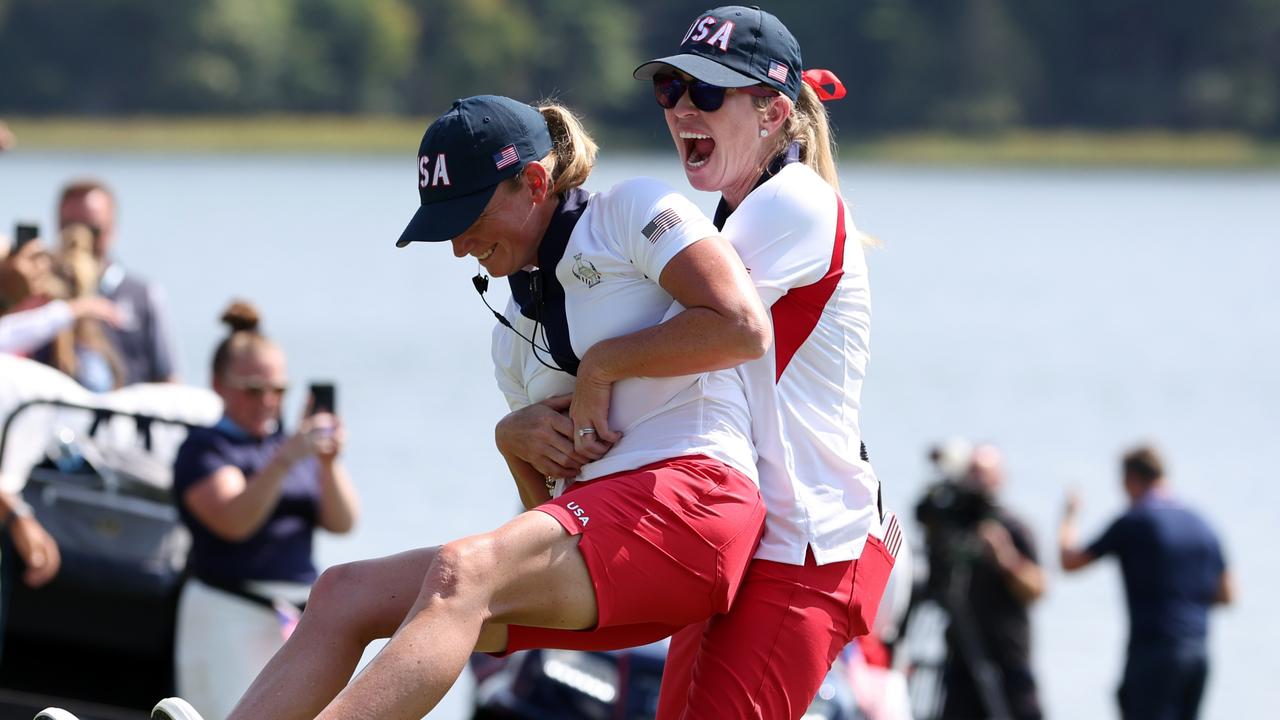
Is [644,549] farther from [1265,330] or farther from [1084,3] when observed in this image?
[1084,3]

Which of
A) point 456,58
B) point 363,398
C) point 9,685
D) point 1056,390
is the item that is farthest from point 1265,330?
point 9,685

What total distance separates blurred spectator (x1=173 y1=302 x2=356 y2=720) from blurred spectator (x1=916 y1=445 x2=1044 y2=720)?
4202 millimetres

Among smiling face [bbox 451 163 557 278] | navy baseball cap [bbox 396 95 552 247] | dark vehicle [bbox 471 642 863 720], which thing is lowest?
dark vehicle [bbox 471 642 863 720]

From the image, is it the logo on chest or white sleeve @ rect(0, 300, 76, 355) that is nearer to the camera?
the logo on chest

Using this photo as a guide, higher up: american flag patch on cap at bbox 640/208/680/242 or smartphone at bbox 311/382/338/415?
american flag patch on cap at bbox 640/208/680/242

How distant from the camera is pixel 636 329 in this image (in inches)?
129

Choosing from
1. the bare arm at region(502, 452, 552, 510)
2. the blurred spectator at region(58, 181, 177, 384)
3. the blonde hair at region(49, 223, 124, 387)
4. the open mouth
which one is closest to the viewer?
the open mouth

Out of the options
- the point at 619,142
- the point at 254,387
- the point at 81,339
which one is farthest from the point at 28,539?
the point at 619,142

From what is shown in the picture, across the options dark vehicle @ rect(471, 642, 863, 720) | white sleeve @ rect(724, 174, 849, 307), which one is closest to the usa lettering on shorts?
white sleeve @ rect(724, 174, 849, 307)

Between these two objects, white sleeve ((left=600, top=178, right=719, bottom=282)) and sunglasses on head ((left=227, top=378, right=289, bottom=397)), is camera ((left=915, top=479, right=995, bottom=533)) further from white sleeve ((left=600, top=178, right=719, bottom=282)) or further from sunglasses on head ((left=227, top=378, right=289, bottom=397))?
white sleeve ((left=600, top=178, right=719, bottom=282))

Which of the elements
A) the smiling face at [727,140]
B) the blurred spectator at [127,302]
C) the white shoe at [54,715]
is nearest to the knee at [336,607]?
the white shoe at [54,715]

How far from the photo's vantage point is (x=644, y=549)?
3135mm

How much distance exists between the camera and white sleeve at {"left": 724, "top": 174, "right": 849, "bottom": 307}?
3281 mm

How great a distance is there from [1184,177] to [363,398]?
3980 centimetres
